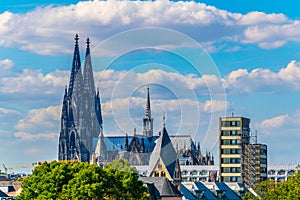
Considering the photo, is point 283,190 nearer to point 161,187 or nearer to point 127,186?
point 127,186

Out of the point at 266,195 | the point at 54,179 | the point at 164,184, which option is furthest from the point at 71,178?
the point at 164,184

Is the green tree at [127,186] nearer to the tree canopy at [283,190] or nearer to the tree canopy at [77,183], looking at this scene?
the tree canopy at [77,183]

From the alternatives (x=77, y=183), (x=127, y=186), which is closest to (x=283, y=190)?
(x=127, y=186)

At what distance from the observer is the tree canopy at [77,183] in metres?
133

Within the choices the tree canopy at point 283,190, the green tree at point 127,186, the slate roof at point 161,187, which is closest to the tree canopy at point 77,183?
the green tree at point 127,186

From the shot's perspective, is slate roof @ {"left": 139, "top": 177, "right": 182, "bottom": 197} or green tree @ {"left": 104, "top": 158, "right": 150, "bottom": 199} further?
slate roof @ {"left": 139, "top": 177, "right": 182, "bottom": 197}

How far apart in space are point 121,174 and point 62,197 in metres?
13.3

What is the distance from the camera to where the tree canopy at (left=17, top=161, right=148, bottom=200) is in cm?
13325

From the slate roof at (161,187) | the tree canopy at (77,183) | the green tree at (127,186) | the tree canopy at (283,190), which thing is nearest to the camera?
the tree canopy at (77,183)

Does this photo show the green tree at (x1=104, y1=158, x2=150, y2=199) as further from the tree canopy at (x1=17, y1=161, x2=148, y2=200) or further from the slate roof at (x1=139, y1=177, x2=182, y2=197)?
the slate roof at (x1=139, y1=177, x2=182, y2=197)

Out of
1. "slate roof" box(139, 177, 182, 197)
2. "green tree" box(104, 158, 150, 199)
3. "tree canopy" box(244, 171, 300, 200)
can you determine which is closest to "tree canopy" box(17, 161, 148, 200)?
"green tree" box(104, 158, 150, 199)

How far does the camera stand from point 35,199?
136 metres

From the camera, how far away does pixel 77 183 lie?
134m

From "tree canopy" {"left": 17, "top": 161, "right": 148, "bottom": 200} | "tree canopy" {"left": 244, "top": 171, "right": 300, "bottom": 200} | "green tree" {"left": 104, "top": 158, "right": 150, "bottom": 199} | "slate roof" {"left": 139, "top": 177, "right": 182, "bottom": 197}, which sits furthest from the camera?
"slate roof" {"left": 139, "top": 177, "right": 182, "bottom": 197}
